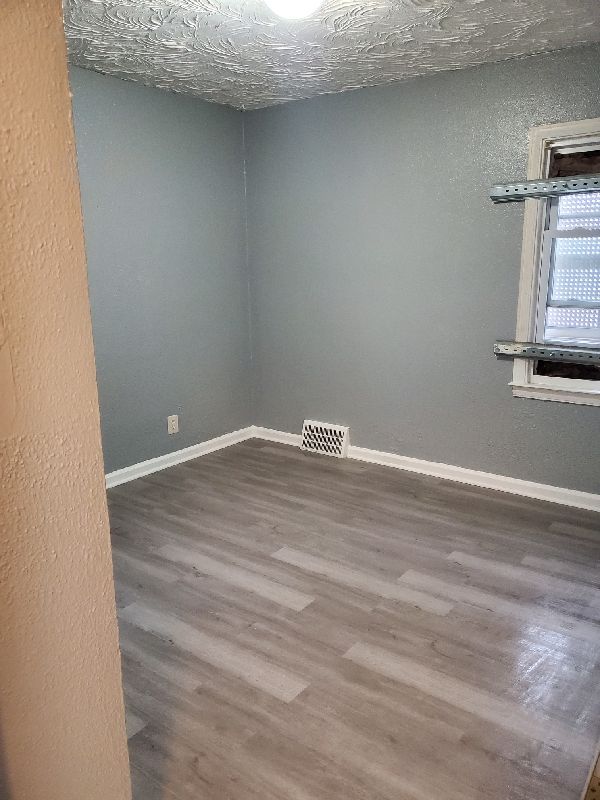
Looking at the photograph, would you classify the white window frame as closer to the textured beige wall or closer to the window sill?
the window sill

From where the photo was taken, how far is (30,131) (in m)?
0.72

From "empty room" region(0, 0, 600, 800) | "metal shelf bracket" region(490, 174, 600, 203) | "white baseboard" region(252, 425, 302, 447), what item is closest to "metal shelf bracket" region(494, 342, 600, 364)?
"empty room" region(0, 0, 600, 800)

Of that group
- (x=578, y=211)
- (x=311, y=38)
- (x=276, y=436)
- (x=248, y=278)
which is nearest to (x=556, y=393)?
(x=578, y=211)

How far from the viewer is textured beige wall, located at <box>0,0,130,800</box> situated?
0.72 metres

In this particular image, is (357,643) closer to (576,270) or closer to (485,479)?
(485,479)

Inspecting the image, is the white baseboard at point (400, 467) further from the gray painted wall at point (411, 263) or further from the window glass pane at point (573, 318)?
the window glass pane at point (573, 318)

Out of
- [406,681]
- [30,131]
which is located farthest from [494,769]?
[30,131]

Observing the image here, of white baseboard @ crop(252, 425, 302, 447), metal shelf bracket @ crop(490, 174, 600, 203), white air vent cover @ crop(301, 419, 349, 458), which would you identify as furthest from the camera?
white baseboard @ crop(252, 425, 302, 447)

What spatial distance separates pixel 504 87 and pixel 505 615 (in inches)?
99.5

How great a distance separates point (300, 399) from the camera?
4.25 m

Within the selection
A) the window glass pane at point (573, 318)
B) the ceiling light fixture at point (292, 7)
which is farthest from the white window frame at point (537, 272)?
the ceiling light fixture at point (292, 7)

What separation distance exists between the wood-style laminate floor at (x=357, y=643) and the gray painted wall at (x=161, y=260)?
0.67 meters

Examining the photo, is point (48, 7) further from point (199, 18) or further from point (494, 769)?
point (199, 18)

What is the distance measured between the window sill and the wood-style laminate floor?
57 cm
